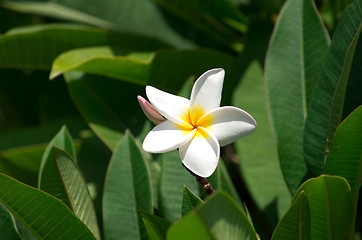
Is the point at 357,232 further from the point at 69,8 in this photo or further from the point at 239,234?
the point at 69,8

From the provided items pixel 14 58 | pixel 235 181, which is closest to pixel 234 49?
pixel 235 181

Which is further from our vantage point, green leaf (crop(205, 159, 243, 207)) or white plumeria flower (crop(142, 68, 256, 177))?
green leaf (crop(205, 159, 243, 207))

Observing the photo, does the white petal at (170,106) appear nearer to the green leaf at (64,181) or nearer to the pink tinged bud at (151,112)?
the pink tinged bud at (151,112)

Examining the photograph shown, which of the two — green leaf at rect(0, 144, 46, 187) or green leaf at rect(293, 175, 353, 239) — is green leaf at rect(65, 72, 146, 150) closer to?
green leaf at rect(0, 144, 46, 187)

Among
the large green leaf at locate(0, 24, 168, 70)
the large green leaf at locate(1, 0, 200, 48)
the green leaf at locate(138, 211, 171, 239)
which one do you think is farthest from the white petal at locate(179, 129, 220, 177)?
the large green leaf at locate(1, 0, 200, 48)

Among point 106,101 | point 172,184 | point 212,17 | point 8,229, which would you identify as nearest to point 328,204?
point 172,184

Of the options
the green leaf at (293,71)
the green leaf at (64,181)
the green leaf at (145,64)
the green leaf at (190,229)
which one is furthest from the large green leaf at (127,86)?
the green leaf at (190,229)

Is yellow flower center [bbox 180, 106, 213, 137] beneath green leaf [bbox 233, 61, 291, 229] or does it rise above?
above
